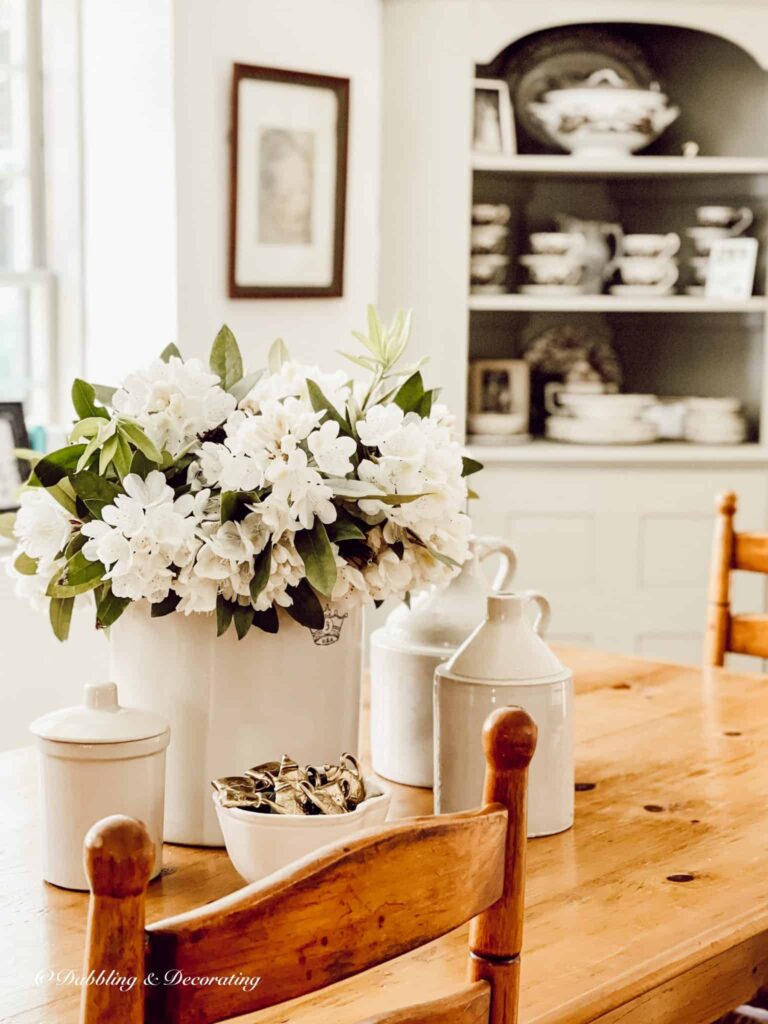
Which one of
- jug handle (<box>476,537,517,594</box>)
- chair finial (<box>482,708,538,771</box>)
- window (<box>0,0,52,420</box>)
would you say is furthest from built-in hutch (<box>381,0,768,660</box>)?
chair finial (<box>482,708,538,771</box>)

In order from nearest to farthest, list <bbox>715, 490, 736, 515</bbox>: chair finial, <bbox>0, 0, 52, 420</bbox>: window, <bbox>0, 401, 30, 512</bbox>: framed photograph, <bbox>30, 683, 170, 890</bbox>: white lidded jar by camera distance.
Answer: <bbox>30, 683, 170, 890</bbox>: white lidded jar < <bbox>715, 490, 736, 515</bbox>: chair finial < <bbox>0, 401, 30, 512</bbox>: framed photograph < <bbox>0, 0, 52, 420</bbox>: window

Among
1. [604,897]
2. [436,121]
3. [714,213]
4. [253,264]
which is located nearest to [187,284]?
[253,264]

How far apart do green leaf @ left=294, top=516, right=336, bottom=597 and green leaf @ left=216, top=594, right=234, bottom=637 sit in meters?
0.08

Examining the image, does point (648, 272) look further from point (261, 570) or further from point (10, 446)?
point (261, 570)

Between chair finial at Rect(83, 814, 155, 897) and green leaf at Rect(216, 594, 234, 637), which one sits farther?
green leaf at Rect(216, 594, 234, 637)

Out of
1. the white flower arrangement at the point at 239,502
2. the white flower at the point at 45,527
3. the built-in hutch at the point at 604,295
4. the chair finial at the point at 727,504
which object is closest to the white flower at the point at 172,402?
the white flower arrangement at the point at 239,502

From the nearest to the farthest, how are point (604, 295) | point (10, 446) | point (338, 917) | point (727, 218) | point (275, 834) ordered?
point (338, 917) < point (275, 834) < point (10, 446) < point (727, 218) < point (604, 295)

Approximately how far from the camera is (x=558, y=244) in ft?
11.3

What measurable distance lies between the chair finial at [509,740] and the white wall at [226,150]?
2.19 meters

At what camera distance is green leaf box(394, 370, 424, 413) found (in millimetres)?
1341

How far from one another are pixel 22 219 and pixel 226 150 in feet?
1.71

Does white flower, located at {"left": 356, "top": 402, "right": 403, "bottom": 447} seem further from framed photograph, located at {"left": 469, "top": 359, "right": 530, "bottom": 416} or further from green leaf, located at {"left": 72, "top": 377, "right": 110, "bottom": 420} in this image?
framed photograph, located at {"left": 469, "top": 359, "right": 530, "bottom": 416}

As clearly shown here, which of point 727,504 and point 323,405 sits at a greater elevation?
point 323,405

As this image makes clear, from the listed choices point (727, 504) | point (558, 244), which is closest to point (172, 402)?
point (727, 504)
